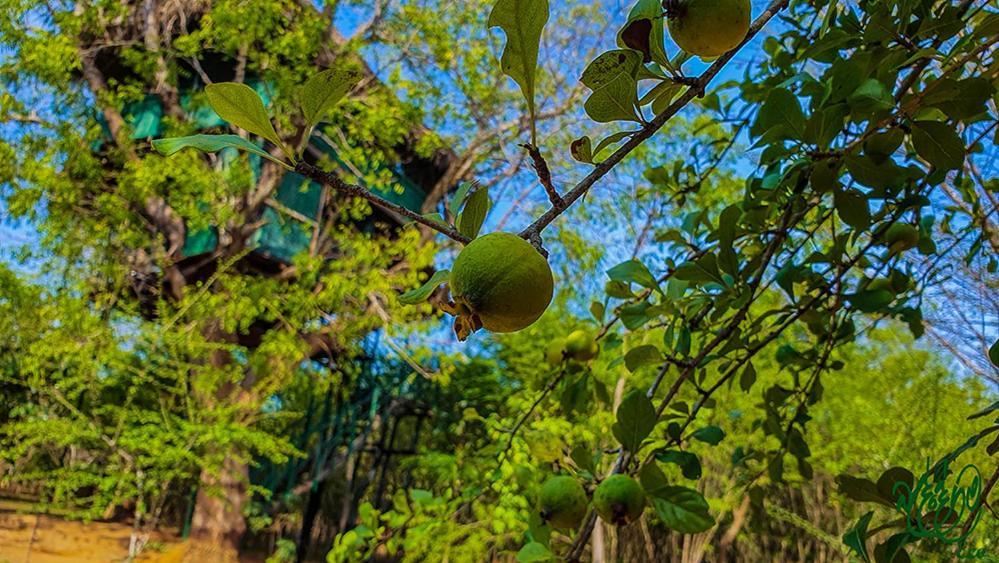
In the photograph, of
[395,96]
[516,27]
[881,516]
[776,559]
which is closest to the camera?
[516,27]

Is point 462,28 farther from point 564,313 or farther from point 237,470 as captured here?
point 237,470

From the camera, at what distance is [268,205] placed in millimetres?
4016

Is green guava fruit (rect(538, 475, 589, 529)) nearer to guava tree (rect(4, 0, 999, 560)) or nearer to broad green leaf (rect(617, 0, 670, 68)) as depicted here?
A: guava tree (rect(4, 0, 999, 560))

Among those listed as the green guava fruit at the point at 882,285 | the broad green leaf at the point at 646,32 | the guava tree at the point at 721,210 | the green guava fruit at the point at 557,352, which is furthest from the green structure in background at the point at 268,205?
the broad green leaf at the point at 646,32

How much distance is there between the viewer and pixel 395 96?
3840 mm

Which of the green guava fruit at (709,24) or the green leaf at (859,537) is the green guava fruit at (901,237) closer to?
the green leaf at (859,537)

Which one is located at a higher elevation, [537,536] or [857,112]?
[857,112]

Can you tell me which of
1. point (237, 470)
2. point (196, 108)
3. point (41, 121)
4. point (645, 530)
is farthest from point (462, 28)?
point (645, 530)

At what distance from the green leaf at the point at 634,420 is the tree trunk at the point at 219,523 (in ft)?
11.9

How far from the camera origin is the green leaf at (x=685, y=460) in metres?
0.60

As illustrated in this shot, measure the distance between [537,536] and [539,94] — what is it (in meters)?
4.07

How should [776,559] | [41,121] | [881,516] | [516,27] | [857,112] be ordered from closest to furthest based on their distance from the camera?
[516,27]
[857,112]
[881,516]
[41,121]
[776,559]

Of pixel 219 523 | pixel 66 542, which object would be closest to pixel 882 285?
pixel 219 523

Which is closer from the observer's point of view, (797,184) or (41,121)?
(797,184)
